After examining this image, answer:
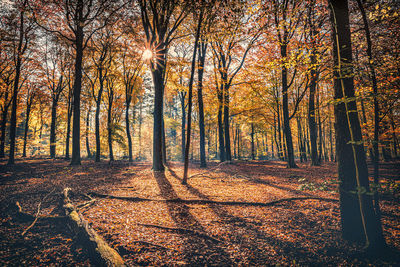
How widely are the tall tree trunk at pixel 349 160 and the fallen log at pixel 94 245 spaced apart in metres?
4.80

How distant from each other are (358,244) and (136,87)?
2141cm

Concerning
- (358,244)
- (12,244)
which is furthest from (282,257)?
(12,244)

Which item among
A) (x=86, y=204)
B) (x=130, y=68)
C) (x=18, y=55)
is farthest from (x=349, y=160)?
(x=18, y=55)

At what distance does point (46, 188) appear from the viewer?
7012 millimetres

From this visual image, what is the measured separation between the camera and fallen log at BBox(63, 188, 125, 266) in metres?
2.96

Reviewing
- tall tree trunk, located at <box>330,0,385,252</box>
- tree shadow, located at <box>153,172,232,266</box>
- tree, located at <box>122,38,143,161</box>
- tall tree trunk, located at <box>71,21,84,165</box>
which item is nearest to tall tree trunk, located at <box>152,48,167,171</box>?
tree shadow, located at <box>153,172,232,266</box>

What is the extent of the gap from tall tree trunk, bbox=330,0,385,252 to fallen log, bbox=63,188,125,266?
4795 millimetres

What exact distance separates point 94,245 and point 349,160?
18.4 ft

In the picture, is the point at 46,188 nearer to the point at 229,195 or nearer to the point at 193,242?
the point at 193,242

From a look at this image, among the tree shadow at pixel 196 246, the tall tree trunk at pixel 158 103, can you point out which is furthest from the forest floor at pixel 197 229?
the tall tree trunk at pixel 158 103

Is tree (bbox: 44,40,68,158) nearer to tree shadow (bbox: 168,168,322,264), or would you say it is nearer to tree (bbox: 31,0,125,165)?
tree (bbox: 31,0,125,165)

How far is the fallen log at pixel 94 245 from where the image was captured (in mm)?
2955

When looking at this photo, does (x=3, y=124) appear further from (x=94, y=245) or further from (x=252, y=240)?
(x=252, y=240)

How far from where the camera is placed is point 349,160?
377 centimetres
